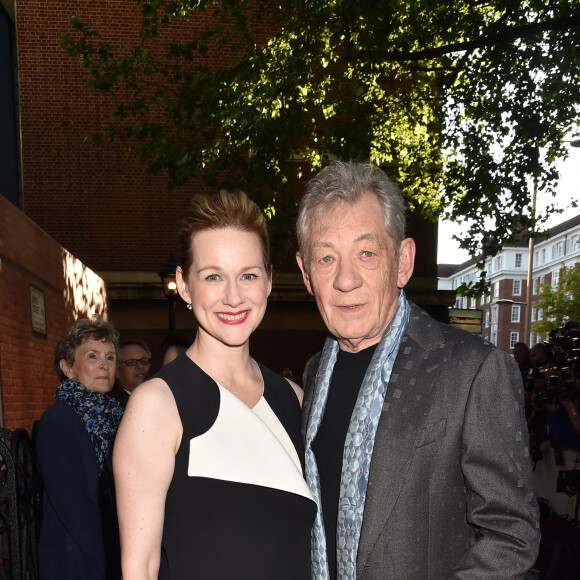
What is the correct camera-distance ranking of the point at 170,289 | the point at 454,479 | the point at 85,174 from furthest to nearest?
the point at 85,174 → the point at 170,289 → the point at 454,479

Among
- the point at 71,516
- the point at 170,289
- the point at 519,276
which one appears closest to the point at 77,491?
the point at 71,516

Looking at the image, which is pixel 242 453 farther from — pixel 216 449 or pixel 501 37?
pixel 501 37

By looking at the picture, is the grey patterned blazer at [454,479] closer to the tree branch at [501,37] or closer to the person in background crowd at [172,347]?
the person in background crowd at [172,347]

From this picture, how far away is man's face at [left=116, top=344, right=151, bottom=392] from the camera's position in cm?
629

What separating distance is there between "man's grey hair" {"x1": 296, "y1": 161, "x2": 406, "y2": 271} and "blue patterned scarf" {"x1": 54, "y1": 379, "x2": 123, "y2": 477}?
251 centimetres

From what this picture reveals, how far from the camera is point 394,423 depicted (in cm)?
207

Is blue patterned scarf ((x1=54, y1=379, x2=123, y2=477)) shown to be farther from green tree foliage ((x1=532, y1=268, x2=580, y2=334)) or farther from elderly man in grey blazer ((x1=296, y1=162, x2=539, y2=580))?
green tree foliage ((x1=532, y1=268, x2=580, y2=334))

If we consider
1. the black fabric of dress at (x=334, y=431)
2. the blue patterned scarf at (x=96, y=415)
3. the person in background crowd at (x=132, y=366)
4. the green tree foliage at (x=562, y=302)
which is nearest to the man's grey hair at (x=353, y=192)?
the black fabric of dress at (x=334, y=431)

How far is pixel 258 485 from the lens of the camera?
2.23m

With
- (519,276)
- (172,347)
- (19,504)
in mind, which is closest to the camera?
(19,504)

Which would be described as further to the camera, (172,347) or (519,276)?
(519,276)

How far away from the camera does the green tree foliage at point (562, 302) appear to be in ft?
159

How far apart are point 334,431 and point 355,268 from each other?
2.01 ft

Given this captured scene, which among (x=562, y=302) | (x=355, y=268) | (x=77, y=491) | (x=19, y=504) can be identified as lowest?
(x=562, y=302)
